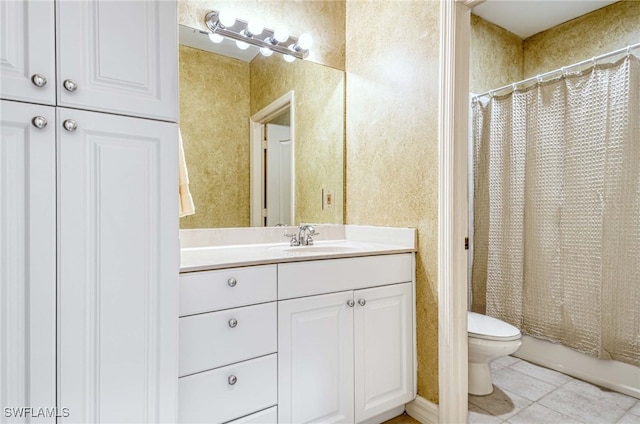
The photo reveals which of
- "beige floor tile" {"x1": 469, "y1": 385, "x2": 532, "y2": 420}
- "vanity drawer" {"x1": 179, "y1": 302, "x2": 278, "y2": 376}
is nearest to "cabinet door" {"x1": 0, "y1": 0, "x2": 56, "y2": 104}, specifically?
"vanity drawer" {"x1": 179, "y1": 302, "x2": 278, "y2": 376}

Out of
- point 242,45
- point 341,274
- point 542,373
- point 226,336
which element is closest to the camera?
point 226,336

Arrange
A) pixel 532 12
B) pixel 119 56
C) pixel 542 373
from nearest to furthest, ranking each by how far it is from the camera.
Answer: pixel 119 56 → pixel 542 373 → pixel 532 12

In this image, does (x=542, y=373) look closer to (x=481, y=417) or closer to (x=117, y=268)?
(x=481, y=417)

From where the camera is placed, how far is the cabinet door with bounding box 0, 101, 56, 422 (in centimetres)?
87

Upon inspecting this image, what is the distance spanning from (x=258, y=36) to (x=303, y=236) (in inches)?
43.5

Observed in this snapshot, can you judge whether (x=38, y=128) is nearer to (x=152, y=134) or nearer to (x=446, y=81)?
(x=152, y=134)

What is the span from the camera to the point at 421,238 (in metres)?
1.76

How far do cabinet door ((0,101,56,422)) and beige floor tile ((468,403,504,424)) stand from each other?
1.77 meters

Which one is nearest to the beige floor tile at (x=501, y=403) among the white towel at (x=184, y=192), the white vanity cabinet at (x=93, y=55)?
the white towel at (x=184, y=192)

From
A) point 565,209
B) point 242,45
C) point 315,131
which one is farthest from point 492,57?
point 242,45

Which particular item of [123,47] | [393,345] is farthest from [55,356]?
[393,345]

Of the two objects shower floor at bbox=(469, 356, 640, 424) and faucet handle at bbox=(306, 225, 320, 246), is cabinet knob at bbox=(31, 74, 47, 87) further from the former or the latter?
shower floor at bbox=(469, 356, 640, 424)

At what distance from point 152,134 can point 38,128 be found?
0.86 ft

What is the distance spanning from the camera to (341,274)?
5.08 ft
